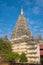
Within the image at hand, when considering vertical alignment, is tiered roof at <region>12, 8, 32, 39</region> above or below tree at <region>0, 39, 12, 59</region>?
above

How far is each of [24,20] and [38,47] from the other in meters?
18.2

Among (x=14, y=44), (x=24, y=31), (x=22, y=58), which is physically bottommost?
(x=22, y=58)

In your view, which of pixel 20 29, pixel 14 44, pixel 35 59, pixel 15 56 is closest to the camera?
pixel 15 56

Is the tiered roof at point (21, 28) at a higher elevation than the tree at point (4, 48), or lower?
higher

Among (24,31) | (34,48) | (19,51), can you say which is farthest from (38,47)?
(24,31)

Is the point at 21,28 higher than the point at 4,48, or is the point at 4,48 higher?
the point at 21,28

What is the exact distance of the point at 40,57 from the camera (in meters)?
32.8

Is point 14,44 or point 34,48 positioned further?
point 14,44

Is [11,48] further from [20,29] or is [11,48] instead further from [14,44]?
[20,29]

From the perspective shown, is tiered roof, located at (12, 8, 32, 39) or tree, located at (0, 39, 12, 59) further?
tiered roof, located at (12, 8, 32, 39)

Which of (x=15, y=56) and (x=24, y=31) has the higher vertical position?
(x=24, y=31)

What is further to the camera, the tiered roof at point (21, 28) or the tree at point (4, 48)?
the tiered roof at point (21, 28)

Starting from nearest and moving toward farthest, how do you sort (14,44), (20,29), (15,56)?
(15,56)
(14,44)
(20,29)

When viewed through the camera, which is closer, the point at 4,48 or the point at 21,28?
the point at 4,48
